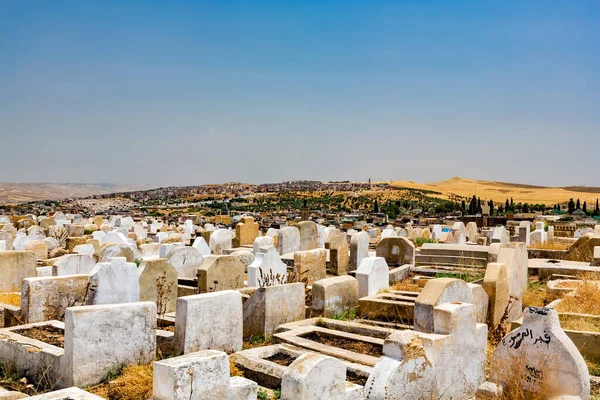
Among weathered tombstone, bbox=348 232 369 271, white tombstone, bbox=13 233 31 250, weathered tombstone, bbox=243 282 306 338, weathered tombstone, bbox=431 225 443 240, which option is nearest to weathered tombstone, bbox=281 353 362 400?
weathered tombstone, bbox=243 282 306 338

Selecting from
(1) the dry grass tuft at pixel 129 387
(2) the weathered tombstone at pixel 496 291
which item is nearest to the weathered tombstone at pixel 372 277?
(2) the weathered tombstone at pixel 496 291

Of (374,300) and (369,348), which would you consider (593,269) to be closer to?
(374,300)

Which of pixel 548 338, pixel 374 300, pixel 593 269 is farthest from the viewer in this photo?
pixel 593 269

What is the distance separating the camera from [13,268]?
37.6 feet

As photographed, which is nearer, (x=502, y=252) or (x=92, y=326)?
(x=92, y=326)

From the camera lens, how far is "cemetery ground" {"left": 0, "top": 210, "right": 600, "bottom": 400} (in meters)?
5.09

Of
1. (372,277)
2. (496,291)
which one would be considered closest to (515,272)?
(496,291)

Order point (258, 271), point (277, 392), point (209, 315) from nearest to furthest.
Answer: point (277, 392) → point (209, 315) → point (258, 271)

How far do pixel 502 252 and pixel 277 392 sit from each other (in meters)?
6.74

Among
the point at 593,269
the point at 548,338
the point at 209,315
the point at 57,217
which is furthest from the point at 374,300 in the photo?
the point at 57,217

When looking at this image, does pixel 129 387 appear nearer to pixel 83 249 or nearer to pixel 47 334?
pixel 47 334

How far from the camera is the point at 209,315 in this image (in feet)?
22.9

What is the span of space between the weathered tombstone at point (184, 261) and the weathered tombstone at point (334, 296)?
13.9 feet

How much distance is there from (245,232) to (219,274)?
10.3 metres
